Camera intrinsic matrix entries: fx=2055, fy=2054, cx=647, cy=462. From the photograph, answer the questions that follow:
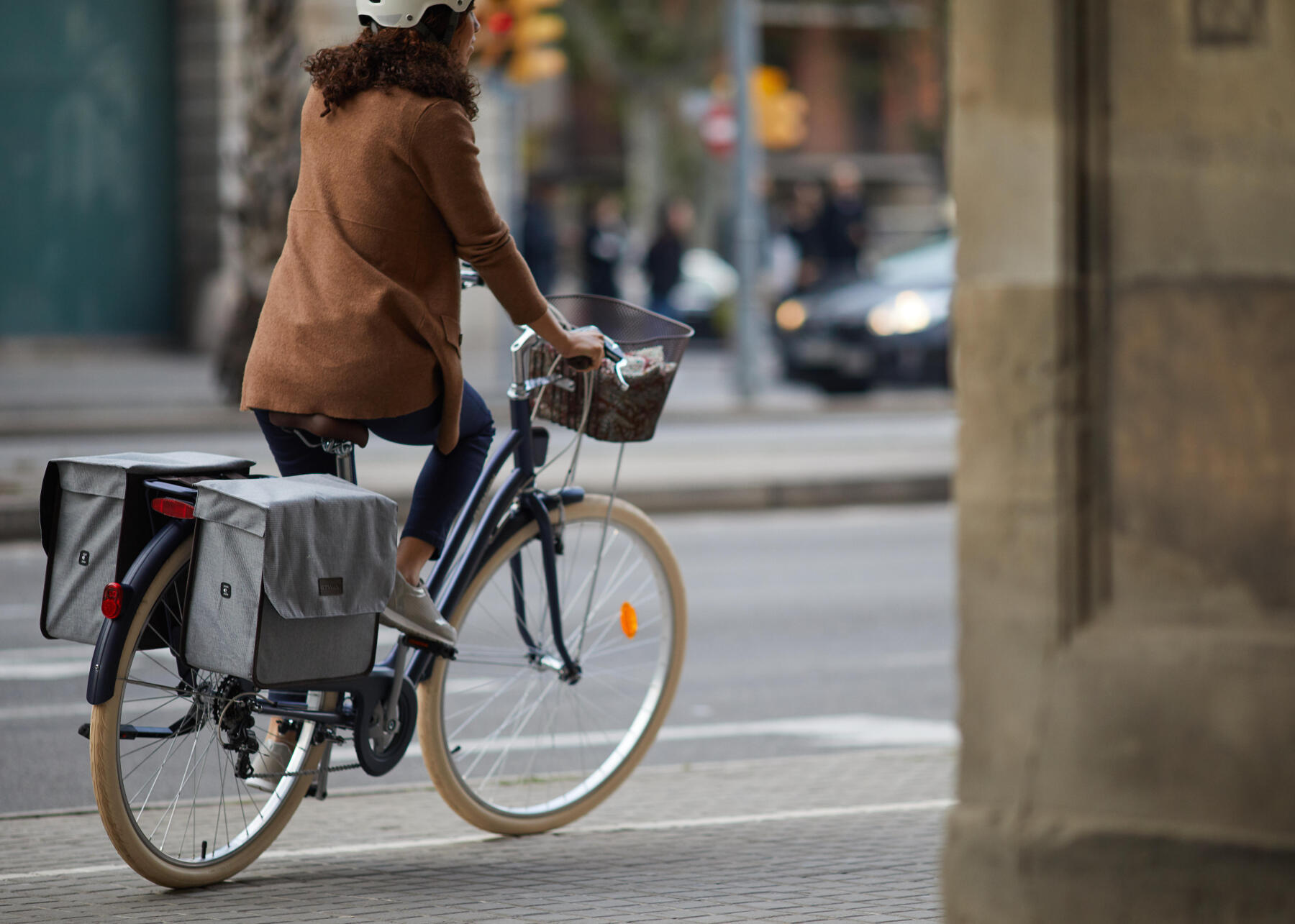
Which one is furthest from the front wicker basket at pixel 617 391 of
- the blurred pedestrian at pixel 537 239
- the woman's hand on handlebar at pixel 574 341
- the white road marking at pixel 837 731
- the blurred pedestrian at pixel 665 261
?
the blurred pedestrian at pixel 665 261

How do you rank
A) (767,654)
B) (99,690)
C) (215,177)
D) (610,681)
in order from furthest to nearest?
1. (215,177)
2. (767,654)
3. (610,681)
4. (99,690)

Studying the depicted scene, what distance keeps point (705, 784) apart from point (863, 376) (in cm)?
1534

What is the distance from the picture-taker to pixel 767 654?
804cm

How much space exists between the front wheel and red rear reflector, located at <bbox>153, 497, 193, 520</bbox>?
79 cm

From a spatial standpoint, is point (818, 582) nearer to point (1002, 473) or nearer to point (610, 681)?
point (610, 681)

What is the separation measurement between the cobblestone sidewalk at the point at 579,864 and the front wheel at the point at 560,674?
121 millimetres

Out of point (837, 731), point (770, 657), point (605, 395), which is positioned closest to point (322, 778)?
point (605, 395)

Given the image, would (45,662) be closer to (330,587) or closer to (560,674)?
(560,674)

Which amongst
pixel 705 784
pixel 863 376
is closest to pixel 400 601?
pixel 705 784

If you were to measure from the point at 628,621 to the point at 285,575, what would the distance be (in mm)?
1308

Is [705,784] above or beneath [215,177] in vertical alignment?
beneath

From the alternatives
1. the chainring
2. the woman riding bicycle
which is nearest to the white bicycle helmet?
the woman riding bicycle

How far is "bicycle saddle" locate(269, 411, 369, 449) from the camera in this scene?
4.20m

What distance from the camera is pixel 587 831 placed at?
195 inches
